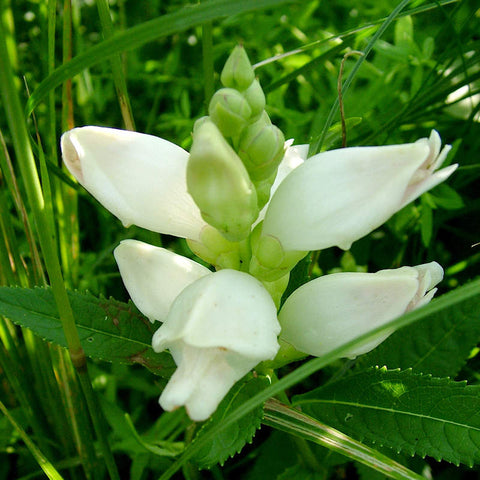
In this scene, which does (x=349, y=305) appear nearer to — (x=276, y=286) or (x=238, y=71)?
(x=276, y=286)

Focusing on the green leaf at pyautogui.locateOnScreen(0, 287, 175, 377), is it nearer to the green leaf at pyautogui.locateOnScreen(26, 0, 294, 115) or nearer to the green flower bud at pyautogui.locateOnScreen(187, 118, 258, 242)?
the green flower bud at pyautogui.locateOnScreen(187, 118, 258, 242)

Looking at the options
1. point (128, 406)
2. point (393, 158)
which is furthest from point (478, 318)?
point (128, 406)

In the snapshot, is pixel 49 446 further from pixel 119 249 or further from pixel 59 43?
pixel 59 43

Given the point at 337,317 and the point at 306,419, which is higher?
the point at 337,317

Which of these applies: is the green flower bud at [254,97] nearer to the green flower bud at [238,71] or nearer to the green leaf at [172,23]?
the green flower bud at [238,71]

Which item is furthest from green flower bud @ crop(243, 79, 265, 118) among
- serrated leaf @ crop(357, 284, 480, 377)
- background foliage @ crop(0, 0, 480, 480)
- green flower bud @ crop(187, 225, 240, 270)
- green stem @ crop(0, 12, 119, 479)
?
serrated leaf @ crop(357, 284, 480, 377)

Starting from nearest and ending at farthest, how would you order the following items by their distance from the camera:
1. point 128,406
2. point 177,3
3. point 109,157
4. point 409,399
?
point 109,157, point 409,399, point 128,406, point 177,3

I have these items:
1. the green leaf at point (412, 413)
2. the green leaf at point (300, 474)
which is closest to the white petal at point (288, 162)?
the green leaf at point (412, 413)
